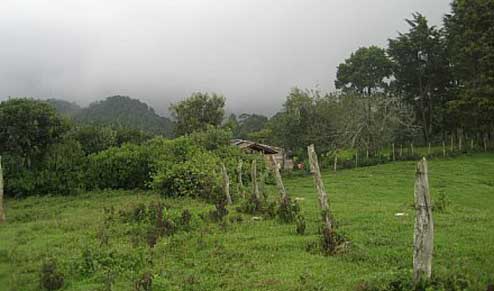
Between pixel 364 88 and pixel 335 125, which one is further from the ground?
pixel 364 88

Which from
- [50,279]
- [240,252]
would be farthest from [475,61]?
[50,279]

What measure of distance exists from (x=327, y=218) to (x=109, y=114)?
112 m

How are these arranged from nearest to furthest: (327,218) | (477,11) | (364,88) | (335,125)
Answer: (327,218) → (477,11) → (335,125) → (364,88)

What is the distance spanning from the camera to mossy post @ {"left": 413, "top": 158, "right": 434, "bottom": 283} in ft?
19.8

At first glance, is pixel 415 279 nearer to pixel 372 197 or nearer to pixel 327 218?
pixel 327 218

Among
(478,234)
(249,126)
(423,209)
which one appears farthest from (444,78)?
(249,126)

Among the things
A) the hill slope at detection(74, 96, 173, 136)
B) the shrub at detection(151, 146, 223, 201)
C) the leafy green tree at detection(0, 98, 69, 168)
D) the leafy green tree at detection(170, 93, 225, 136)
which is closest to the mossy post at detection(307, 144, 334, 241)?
the shrub at detection(151, 146, 223, 201)

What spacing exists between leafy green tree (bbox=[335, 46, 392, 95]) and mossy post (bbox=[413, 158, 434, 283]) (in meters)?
50.6

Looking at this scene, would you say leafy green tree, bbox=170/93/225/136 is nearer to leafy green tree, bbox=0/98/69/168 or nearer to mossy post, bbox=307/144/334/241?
leafy green tree, bbox=0/98/69/168

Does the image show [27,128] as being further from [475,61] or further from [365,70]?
[365,70]

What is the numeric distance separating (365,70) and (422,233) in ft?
A: 181

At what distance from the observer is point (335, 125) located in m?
40.2

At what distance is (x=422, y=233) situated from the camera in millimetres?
6125

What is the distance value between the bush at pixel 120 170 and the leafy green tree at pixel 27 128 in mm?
3347
